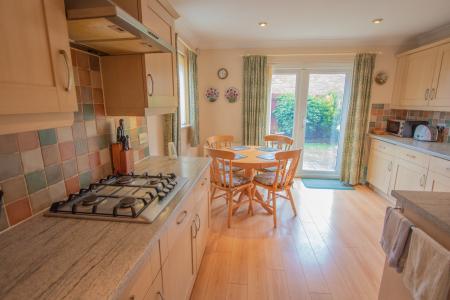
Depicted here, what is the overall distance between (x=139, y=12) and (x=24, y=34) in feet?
2.18

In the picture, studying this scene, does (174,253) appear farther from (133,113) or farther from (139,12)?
(139,12)

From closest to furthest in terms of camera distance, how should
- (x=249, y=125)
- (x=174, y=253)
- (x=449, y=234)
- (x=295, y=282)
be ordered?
(x=449, y=234)
(x=174, y=253)
(x=295, y=282)
(x=249, y=125)

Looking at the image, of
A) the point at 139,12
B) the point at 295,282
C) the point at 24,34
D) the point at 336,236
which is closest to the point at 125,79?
the point at 139,12

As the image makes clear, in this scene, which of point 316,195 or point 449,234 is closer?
point 449,234

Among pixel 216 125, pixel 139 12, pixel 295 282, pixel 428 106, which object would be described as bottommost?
pixel 295 282

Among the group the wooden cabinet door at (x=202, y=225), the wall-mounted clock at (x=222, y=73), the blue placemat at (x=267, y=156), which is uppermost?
the wall-mounted clock at (x=222, y=73)

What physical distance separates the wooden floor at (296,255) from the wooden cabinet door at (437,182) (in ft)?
2.11

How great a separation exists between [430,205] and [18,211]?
1827 millimetres

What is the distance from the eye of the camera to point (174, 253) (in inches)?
44.4

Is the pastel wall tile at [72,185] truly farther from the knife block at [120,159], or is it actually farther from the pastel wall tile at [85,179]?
the knife block at [120,159]

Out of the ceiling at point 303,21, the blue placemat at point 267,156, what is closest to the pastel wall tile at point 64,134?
the ceiling at point 303,21

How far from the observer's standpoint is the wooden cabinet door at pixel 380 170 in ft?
10.2

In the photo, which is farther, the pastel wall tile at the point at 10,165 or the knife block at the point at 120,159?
the knife block at the point at 120,159

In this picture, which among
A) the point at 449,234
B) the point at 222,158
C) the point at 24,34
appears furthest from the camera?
the point at 222,158
